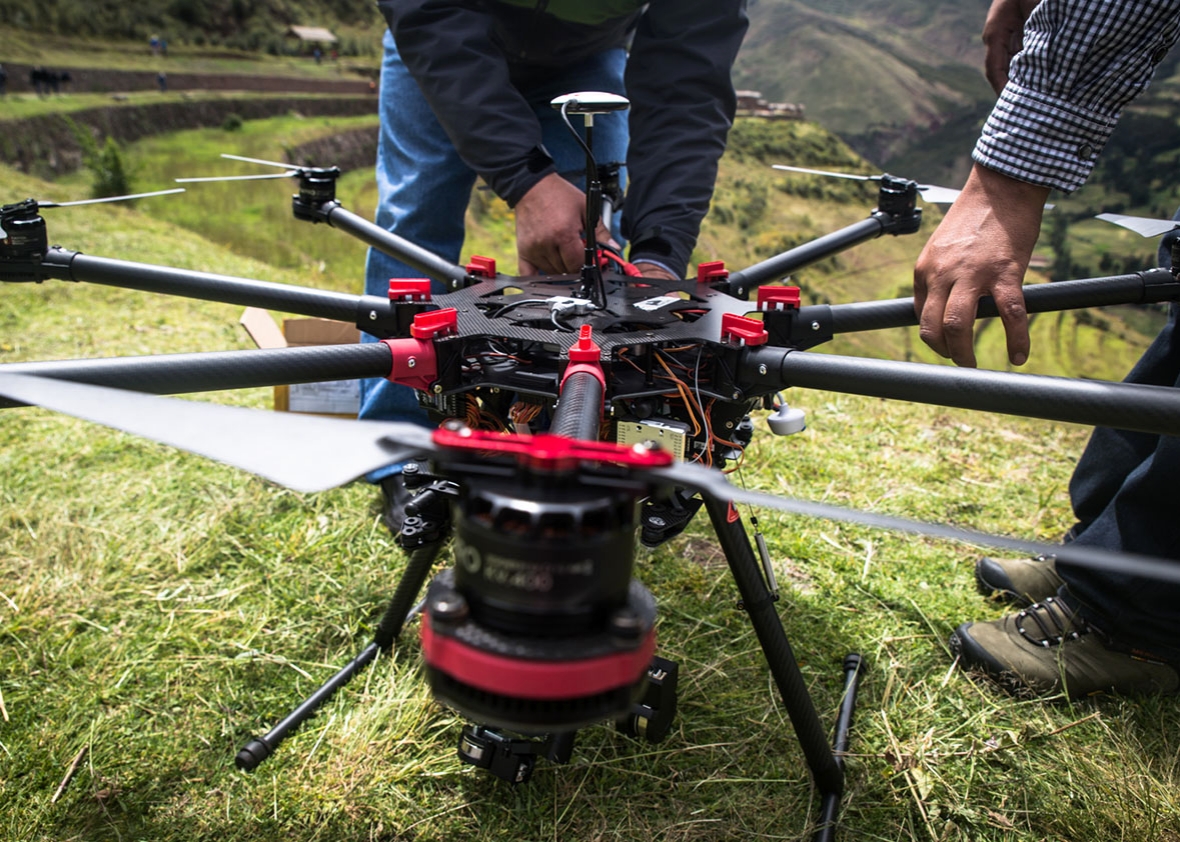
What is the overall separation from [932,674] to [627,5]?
9.18ft

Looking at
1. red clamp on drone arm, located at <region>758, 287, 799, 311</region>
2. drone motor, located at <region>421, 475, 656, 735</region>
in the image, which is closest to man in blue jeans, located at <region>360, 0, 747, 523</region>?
red clamp on drone arm, located at <region>758, 287, 799, 311</region>

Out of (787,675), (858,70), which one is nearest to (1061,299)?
(787,675)

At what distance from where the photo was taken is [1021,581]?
274 centimetres

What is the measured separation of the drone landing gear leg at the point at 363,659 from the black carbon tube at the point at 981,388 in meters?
0.95

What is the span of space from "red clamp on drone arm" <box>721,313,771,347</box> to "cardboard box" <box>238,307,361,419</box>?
2.32 meters

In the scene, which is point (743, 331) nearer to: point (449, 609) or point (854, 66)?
point (449, 609)

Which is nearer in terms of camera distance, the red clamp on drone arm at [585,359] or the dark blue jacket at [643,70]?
the red clamp on drone arm at [585,359]

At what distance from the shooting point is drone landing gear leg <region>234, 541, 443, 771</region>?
203 cm

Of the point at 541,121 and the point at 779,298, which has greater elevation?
the point at 541,121

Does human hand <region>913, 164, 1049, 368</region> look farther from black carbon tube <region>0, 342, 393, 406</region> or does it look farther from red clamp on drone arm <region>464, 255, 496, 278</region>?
red clamp on drone arm <region>464, 255, 496, 278</region>

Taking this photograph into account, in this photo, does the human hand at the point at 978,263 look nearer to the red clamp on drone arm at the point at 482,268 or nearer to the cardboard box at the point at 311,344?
the red clamp on drone arm at the point at 482,268

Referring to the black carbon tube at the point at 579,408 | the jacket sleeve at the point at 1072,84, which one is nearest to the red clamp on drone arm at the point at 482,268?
the black carbon tube at the point at 579,408

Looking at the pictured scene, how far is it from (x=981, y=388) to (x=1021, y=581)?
1734 mm

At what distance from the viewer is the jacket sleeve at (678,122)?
2.95 metres
